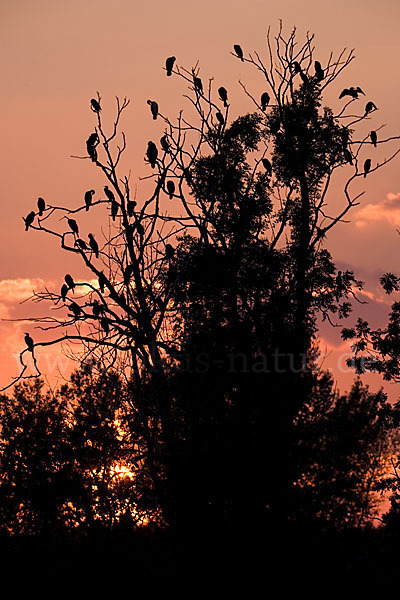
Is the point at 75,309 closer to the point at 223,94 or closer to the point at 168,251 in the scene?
the point at 168,251

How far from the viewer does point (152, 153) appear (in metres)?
33.7

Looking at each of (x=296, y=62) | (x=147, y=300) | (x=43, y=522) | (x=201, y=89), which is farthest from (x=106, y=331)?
(x=43, y=522)

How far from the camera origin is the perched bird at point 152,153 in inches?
1313

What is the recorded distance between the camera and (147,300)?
35.4m

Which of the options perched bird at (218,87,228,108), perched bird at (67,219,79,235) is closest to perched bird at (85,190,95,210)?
perched bird at (67,219,79,235)

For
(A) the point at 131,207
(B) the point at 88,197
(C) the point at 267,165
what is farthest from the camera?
(C) the point at 267,165

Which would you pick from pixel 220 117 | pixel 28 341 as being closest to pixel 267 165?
pixel 220 117

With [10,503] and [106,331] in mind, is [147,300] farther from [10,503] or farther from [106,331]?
[10,503]

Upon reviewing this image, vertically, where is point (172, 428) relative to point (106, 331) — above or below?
below

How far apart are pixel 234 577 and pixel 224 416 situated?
566 cm

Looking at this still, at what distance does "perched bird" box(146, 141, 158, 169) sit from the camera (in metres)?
33.3

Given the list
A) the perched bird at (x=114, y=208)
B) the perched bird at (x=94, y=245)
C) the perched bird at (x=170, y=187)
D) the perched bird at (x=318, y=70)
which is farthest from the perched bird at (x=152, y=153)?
the perched bird at (x=318, y=70)

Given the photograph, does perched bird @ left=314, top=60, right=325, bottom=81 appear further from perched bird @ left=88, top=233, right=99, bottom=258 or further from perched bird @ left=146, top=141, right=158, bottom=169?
perched bird @ left=88, top=233, right=99, bottom=258

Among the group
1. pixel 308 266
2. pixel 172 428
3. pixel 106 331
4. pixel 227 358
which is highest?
pixel 308 266
